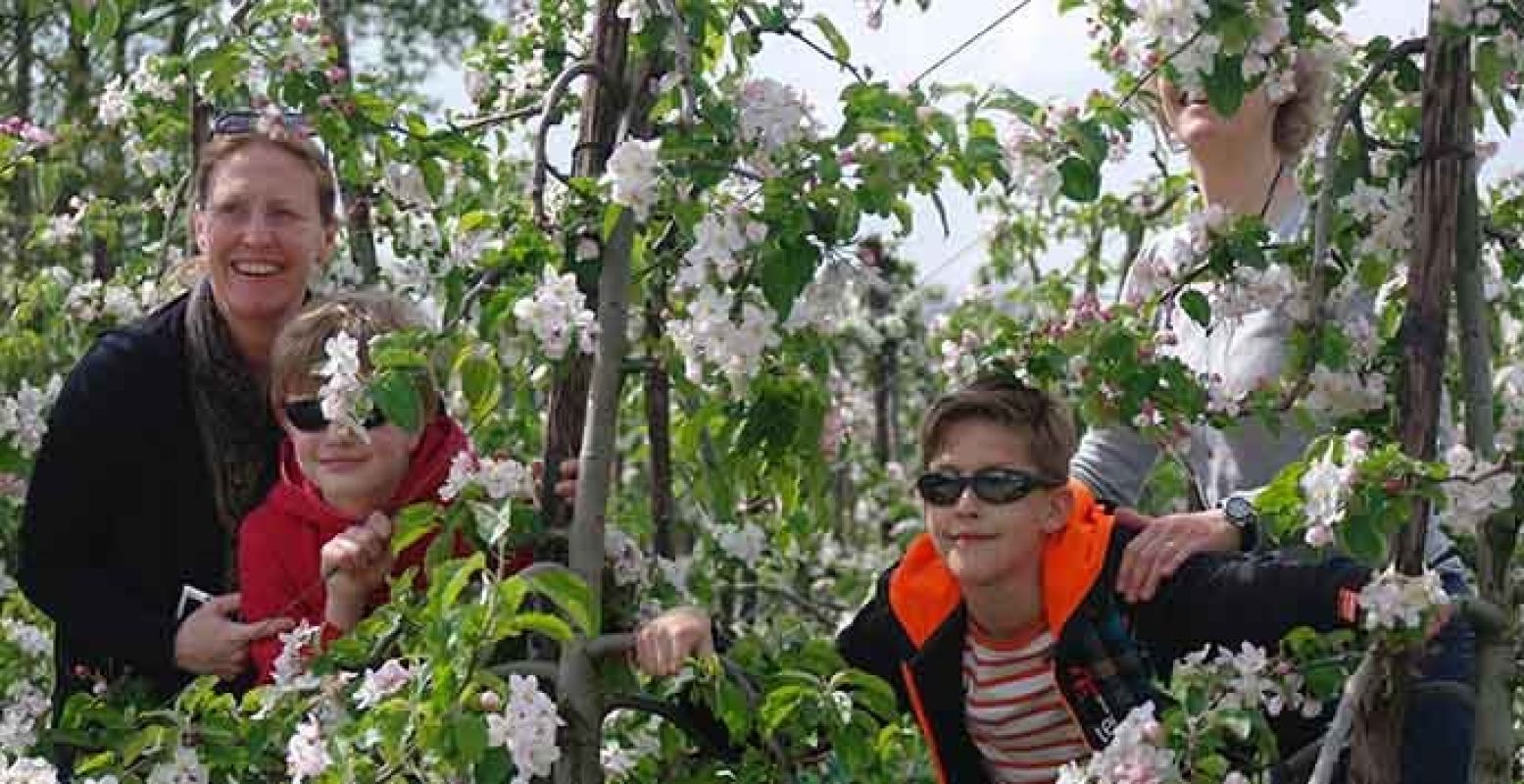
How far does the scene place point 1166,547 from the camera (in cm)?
286

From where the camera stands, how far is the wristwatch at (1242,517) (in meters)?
2.84

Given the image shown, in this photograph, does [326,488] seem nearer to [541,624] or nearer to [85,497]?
[85,497]

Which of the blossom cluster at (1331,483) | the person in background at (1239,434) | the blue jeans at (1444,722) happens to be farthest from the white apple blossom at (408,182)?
the blue jeans at (1444,722)

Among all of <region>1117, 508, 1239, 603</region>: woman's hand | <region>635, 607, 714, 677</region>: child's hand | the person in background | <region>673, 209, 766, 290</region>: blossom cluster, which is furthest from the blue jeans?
<region>673, 209, 766, 290</region>: blossom cluster

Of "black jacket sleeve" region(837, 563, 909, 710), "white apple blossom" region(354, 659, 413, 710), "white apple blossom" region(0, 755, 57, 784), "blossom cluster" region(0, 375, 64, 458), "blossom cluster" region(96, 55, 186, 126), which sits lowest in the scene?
"white apple blossom" region(0, 755, 57, 784)

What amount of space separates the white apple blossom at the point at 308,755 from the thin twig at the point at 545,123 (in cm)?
63

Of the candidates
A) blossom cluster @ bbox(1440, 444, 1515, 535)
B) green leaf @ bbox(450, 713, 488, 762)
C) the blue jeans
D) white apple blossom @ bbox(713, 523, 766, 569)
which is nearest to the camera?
blossom cluster @ bbox(1440, 444, 1515, 535)

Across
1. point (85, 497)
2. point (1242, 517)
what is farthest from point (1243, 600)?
point (85, 497)

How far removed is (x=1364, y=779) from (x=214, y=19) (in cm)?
229

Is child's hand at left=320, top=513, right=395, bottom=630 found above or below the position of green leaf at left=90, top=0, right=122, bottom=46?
below

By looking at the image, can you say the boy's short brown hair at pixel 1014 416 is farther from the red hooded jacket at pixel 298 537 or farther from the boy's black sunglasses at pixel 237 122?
the boy's black sunglasses at pixel 237 122

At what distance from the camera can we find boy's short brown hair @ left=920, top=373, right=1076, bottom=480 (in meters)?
2.98

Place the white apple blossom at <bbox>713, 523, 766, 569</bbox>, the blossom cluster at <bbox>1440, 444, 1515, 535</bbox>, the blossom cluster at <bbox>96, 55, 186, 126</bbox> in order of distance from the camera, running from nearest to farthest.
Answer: the blossom cluster at <bbox>1440, 444, 1515, 535</bbox>
the white apple blossom at <bbox>713, 523, 766, 569</bbox>
the blossom cluster at <bbox>96, 55, 186, 126</bbox>

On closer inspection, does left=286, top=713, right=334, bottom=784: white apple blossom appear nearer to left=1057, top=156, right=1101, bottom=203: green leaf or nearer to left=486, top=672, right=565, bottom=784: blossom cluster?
left=486, top=672, right=565, bottom=784: blossom cluster
